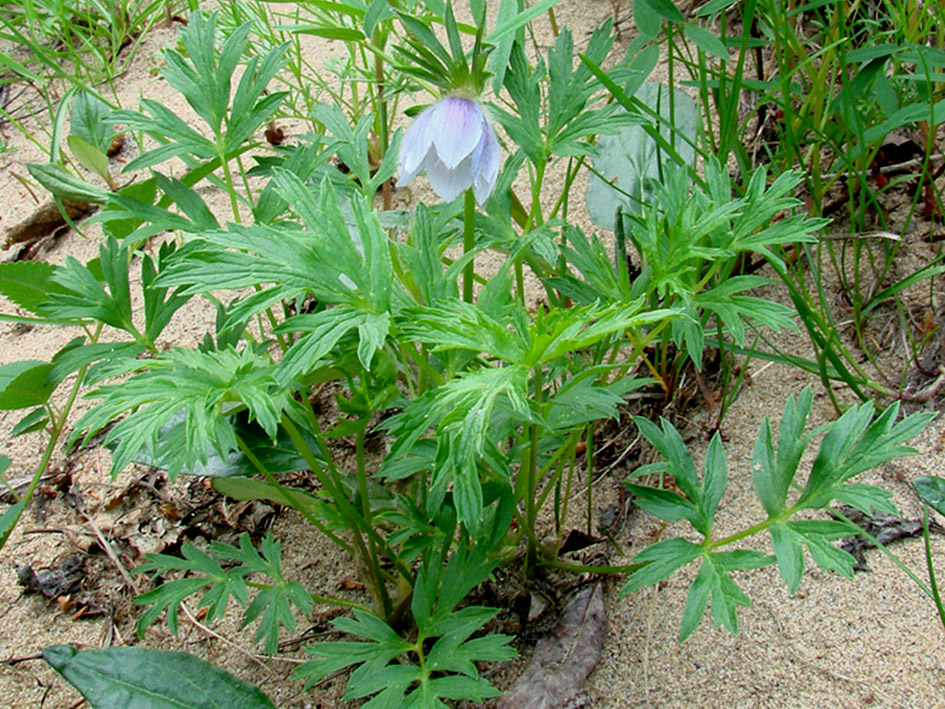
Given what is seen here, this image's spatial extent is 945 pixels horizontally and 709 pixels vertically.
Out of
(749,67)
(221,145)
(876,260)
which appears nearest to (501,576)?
(221,145)

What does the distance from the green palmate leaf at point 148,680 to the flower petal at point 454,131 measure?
708 millimetres

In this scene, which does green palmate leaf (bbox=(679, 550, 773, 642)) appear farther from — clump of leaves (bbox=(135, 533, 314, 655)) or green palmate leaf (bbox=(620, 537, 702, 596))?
clump of leaves (bbox=(135, 533, 314, 655))

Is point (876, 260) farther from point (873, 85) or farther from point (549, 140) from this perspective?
point (549, 140)

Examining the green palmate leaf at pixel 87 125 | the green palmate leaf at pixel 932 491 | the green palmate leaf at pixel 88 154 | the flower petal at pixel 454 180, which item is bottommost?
the green palmate leaf at pixel 932 491

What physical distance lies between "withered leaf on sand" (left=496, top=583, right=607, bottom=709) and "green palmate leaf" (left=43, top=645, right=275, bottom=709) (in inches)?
12.9

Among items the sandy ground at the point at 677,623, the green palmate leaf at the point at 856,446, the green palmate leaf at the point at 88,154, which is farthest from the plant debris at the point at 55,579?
the green palmate leaf at the point at 856,446

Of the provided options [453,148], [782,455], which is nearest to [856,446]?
[782,455]

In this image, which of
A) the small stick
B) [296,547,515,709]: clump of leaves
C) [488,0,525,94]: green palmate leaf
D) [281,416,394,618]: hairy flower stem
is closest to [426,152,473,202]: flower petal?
[488,0,525,94]: green palmate leaf

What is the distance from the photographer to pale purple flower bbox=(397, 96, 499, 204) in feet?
3.07

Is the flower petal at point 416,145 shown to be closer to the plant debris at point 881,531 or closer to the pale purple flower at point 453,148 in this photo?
the pale purple flower at point 453,148

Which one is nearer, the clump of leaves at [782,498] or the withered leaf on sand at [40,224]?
the clump of leaves at [782,498]

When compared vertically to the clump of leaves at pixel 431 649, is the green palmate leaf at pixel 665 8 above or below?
above

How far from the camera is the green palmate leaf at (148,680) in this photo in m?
1.05

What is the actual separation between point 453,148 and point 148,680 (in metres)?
0.75
